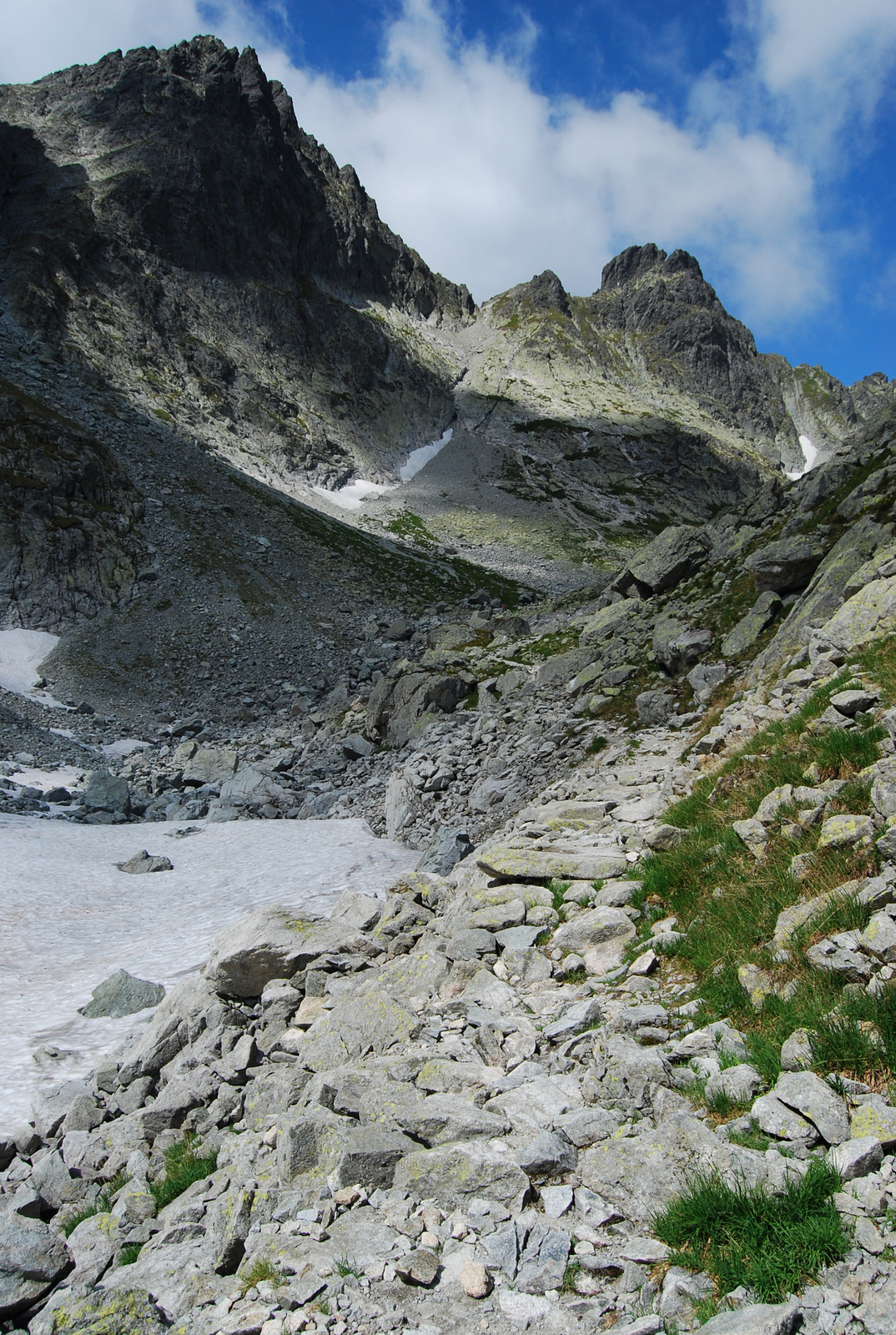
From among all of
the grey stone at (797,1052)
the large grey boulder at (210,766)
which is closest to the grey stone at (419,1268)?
the grey stone at (797,1052)

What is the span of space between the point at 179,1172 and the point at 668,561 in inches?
1165

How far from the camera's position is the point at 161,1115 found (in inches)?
320

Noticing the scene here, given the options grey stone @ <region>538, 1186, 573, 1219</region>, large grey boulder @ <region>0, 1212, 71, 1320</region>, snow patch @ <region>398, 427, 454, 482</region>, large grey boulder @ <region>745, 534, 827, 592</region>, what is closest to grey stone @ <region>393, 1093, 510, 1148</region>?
grey stone @ <region>538, 1186, 573, 1219</region>

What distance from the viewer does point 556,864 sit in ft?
33.1

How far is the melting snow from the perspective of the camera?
12.3 metres

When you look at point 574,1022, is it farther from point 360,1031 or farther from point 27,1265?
point 27,1265

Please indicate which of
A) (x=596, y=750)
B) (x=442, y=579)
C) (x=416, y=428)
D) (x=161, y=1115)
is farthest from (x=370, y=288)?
(x=161, y=1115)

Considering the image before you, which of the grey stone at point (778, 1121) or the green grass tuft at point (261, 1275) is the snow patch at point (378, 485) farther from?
the grey stone at point (778, 1121)

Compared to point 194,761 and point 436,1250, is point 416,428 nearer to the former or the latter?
point 194,761

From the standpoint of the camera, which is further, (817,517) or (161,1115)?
(817,517)

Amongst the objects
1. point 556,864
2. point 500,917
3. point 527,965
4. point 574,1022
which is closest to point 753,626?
point 556,864

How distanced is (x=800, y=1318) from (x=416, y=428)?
154m

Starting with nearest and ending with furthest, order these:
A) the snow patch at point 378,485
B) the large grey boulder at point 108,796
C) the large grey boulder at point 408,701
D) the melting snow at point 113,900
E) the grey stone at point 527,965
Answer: the grey stone at point 527,965 → the melting snow at point 113,900 → the large grey boulder at point 108,796 → the large grey boulder at point 408,701 → the snow patch at point 378,485

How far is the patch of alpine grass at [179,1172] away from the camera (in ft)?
22.5
